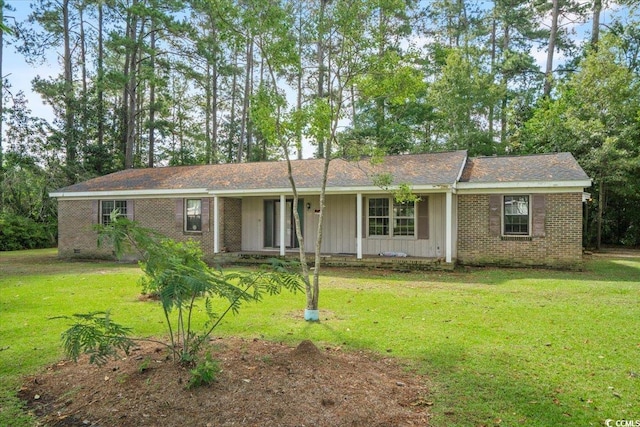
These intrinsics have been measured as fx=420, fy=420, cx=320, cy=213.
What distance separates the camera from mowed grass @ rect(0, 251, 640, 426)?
12.6 ft

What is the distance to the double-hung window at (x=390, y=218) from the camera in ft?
46.8

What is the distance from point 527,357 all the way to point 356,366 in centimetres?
210

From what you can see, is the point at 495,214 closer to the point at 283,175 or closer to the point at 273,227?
the point at 283,175

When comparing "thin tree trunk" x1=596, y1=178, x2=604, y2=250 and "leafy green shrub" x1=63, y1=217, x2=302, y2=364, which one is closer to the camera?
"leafy green shrub" x1=63, y1=217, x2=302, y2=364

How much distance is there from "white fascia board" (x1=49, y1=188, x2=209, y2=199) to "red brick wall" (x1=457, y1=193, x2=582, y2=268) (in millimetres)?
9346

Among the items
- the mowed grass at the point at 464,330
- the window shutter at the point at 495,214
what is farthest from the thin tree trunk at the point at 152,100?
the window shutter at the point at 495,214

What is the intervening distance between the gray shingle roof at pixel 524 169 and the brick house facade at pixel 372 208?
33mm

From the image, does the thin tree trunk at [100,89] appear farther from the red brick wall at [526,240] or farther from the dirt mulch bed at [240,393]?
the dirt mulch bed at [240,393]

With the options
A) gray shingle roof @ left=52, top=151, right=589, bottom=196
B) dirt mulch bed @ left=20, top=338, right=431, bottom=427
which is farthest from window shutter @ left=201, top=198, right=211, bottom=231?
dirt mulch bed @ left=20, top=338, right=431, bottom=427

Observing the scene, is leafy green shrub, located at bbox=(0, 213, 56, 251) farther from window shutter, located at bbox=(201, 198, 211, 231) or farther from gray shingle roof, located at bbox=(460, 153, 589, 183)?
gray shingle roof, located at bbox=(460, 153, 589, 183)

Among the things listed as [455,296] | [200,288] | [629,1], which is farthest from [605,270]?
[629,1]

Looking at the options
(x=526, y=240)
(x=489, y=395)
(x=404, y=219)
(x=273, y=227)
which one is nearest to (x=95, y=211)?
(x=273, y=227)

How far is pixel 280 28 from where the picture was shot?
21.7ft

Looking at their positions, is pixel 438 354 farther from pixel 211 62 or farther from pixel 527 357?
pixel 211 62
